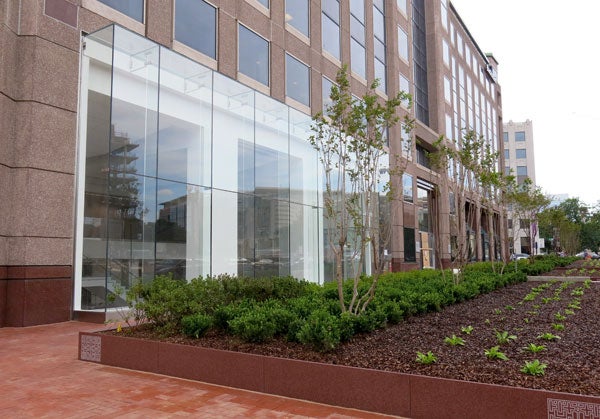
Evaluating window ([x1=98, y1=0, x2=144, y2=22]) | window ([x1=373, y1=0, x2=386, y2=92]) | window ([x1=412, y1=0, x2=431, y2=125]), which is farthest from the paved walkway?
window ([x1=412, y1=0, x2=431, y2=125])

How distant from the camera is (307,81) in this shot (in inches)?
920

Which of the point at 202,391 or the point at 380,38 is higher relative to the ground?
the point at 380,38

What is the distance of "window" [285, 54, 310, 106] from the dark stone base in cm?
1276

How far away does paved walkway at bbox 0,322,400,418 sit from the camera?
18.8ft

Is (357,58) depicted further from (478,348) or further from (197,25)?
(478,348)

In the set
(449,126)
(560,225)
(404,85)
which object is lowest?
(560,225)

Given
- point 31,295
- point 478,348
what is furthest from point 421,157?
point 478,348

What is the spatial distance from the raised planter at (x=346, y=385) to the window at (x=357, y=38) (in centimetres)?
2301

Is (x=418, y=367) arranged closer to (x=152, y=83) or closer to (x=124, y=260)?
(x=124, y=260)

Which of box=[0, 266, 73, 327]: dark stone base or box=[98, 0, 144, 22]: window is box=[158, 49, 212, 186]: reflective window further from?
box=[0, 266, 73, 327]: dark stone base

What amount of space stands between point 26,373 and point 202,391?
3.05 metres

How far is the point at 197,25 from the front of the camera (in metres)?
17.3

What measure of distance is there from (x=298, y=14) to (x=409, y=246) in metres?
17.6

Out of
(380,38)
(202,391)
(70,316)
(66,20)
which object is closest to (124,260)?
(70,316)
